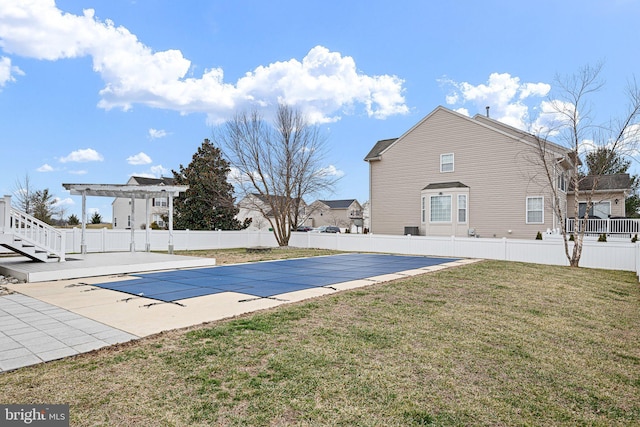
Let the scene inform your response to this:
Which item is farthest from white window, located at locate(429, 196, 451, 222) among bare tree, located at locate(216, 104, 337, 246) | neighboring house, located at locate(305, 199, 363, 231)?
neighboring house, located at locate(305, 199, 363, 231)

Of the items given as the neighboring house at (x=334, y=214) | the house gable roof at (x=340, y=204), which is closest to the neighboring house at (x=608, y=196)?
the neighboring house at (x=334, y=214)

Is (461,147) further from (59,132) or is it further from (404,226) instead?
(59,132)

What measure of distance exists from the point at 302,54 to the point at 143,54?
23.7 ft

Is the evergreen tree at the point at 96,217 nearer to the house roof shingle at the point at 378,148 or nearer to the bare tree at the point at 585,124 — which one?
the house roof shingle at the point at 378,148

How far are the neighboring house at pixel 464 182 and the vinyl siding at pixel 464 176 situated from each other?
4 cm

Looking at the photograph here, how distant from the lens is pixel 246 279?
893 centimetres

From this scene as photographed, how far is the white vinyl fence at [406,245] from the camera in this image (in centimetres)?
1270

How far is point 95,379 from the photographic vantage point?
125 inches

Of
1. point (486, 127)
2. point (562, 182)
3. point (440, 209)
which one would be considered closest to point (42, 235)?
point (440, 209)

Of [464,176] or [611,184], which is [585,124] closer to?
[464,176]

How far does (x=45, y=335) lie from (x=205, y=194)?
2103cm

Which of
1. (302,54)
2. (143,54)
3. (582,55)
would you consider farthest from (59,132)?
(582,55)

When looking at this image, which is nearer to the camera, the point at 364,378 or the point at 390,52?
the point at 364,378

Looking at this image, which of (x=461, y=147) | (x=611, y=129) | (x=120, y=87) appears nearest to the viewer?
(x=611, y=129)
